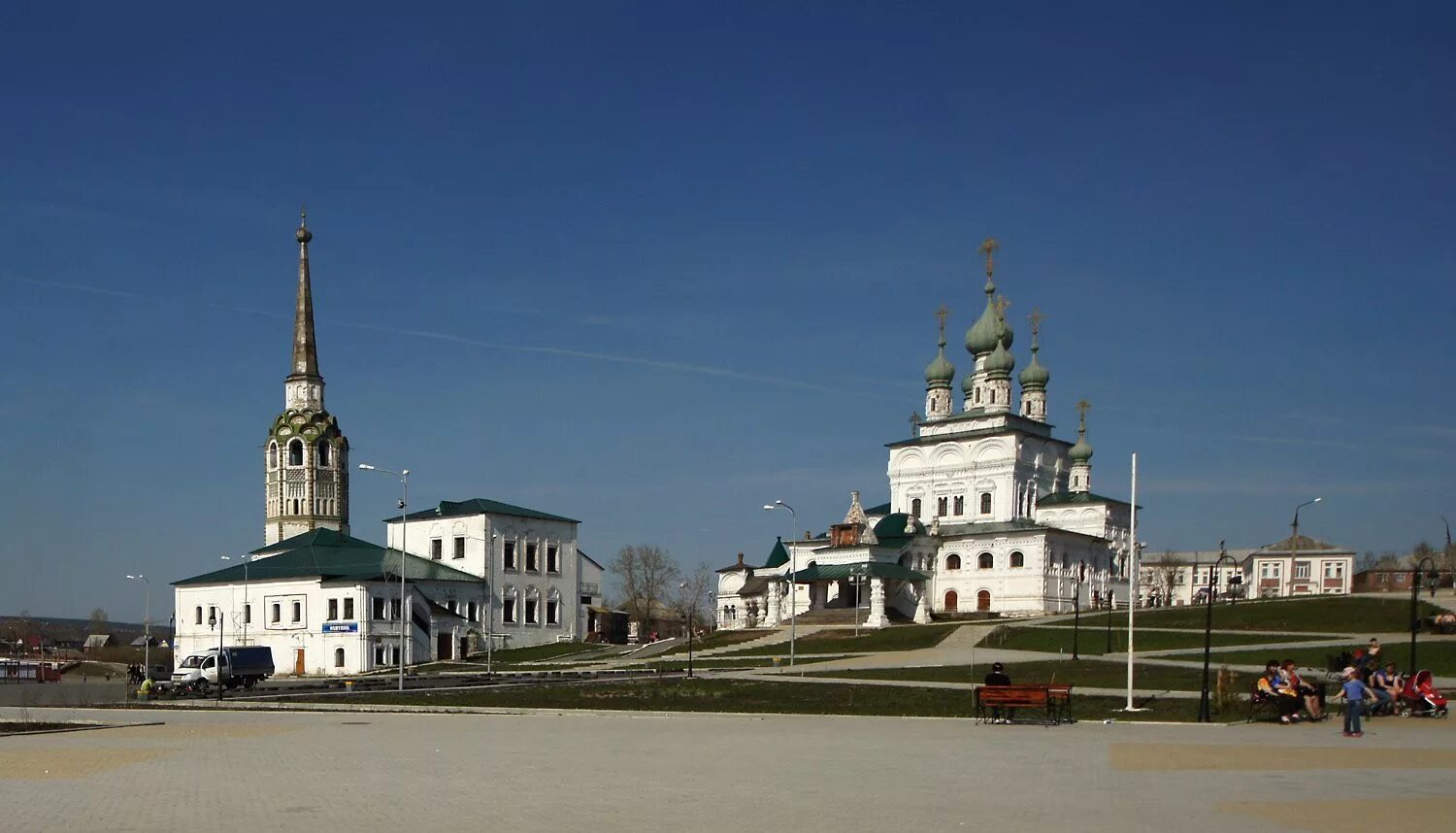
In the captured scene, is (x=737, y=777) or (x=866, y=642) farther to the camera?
(x=866, y=642)

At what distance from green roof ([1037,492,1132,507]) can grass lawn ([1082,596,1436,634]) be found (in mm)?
24459

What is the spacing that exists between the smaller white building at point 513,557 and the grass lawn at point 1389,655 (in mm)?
47461

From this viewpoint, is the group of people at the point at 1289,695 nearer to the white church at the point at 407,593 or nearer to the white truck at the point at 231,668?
the white truck at the point at 231,668

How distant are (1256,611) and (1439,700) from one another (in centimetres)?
4224

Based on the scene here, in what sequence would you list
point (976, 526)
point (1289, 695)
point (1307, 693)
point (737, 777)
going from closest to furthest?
point (737, 777) < point (1289, 695) < point (1307, 693) < point (976, 526)

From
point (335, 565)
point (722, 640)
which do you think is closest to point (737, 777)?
point (722, 640)

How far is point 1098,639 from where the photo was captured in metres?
60.4

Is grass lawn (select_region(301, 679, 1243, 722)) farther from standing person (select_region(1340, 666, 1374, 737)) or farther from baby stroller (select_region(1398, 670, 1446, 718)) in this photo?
standing person (select_region(1340, 666, 1374, 737))

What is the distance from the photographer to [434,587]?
80.5m

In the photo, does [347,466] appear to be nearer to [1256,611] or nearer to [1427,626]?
[1256,611]

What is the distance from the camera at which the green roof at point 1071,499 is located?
97312 millimetres

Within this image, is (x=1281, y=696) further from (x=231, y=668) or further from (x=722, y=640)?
(x=722, y=640)

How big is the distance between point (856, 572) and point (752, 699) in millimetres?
51999

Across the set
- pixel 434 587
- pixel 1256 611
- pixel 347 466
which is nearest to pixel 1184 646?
pixel 1256 611
